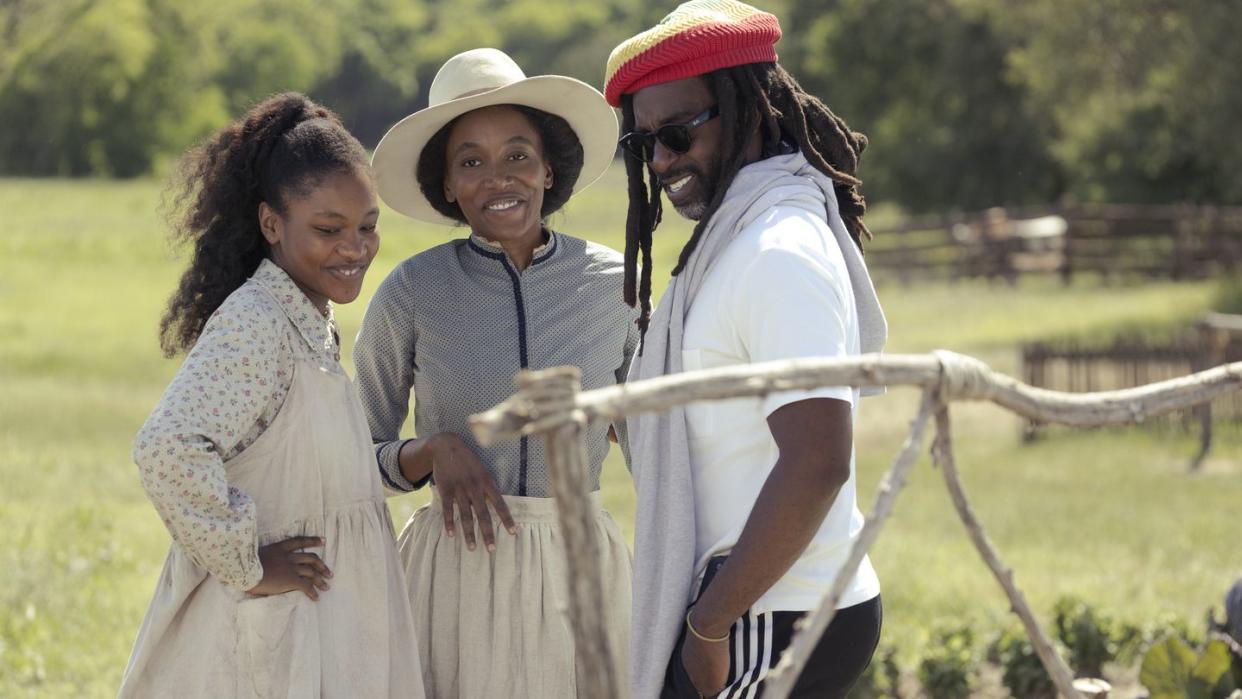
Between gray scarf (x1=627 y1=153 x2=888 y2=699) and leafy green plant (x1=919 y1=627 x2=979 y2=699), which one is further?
leafy green plant (x1=919 y1=627 x2=979 y2=699)

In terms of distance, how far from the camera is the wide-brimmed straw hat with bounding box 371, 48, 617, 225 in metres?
3.38

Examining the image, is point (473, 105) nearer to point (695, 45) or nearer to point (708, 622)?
point (695, 45)

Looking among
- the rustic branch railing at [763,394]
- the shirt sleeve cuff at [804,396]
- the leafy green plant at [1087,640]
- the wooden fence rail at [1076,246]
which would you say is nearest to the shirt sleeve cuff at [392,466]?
the shirt sleeve cuff at [804,396]

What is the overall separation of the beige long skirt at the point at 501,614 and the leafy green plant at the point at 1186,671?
147cm

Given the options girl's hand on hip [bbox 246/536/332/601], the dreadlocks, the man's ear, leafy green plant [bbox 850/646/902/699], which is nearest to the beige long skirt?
girl's hand on hip [bbox 246/536/332/601]

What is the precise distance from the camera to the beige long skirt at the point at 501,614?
3299mm

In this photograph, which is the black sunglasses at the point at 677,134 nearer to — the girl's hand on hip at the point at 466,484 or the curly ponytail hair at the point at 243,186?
the curly ponytail hair at the point at 243,186

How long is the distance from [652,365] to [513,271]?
909 millimetres

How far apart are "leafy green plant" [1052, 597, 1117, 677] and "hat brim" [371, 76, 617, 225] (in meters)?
2.83

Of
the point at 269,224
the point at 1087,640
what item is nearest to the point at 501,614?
the point at 269,224

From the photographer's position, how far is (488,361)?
340 centimetres

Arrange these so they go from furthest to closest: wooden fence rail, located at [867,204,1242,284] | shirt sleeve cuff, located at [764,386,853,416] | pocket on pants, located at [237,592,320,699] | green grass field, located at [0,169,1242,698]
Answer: wooden fence rail, located at [867,204,1242,284], green grass field, located at [0,169,1242,698], pocket on pants, located at [237,592,320,699], shirt sleeve cuff, located at [764,386,853,416]

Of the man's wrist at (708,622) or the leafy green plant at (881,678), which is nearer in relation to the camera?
the man's wrist at (708,622)

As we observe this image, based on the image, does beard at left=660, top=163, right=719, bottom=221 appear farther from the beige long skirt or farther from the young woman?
the beige long skirt
